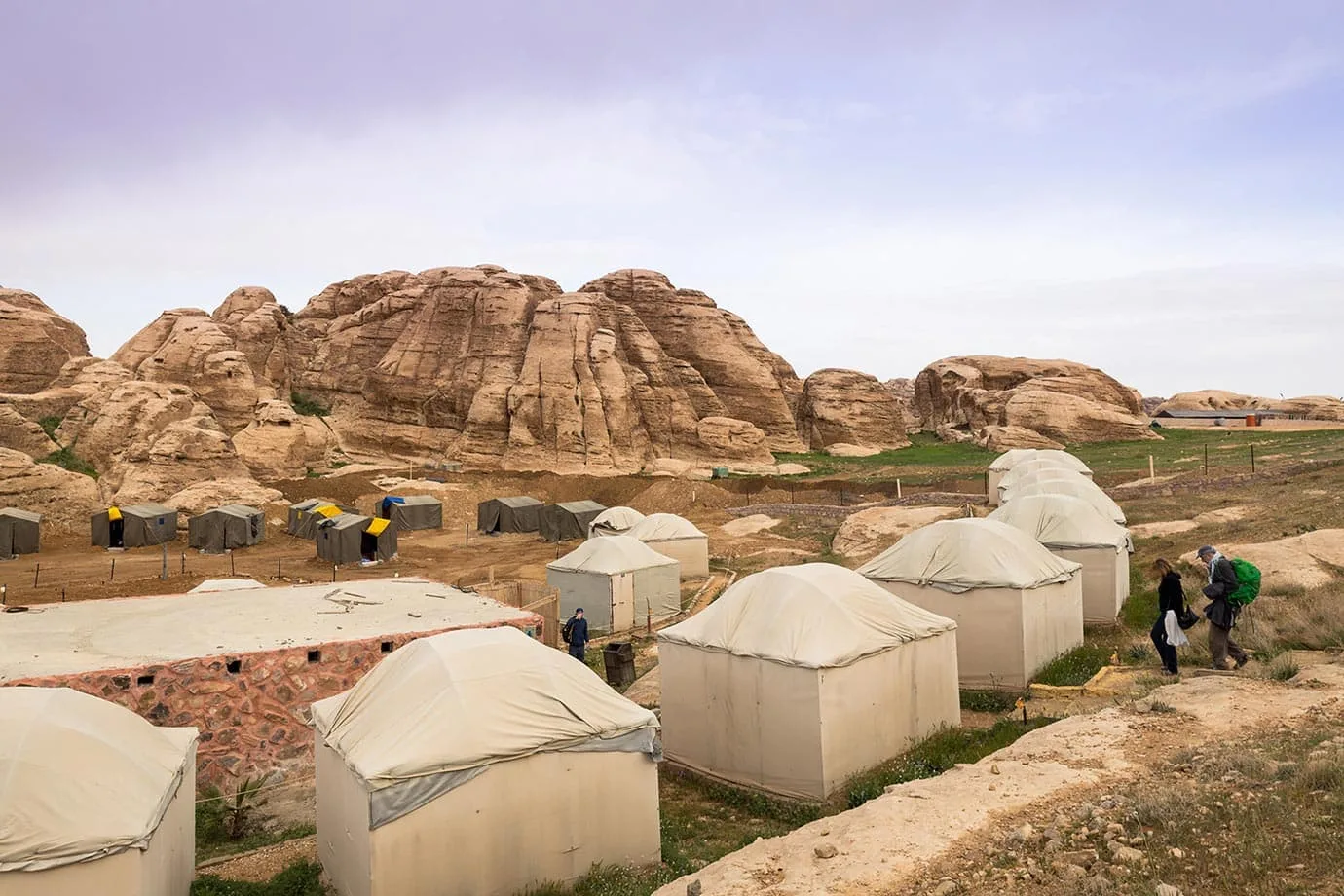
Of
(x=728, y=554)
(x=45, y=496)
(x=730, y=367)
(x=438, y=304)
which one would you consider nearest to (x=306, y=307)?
(x=438, y=304)

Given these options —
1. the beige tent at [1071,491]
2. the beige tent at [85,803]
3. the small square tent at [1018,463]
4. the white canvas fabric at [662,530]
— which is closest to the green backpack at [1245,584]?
the beige tent at [1071,491]

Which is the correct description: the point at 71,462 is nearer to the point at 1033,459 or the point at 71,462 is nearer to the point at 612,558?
the point at 612,558

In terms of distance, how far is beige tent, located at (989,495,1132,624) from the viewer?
18500 millimetres

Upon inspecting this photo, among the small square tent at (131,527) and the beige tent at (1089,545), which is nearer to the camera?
the beige tent at (1089,545)

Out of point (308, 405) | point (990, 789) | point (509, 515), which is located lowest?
point (509, 515)

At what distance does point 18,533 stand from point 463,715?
35581 mm

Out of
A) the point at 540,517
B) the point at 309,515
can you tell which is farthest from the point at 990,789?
the point at 309,515

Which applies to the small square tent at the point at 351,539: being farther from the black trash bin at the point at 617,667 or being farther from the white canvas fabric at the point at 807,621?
the white canvas fabric at the point at 807,621

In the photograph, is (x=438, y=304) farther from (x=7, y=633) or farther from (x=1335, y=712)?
(x=1335, y=712)

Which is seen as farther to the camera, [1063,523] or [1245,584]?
[1063,523]

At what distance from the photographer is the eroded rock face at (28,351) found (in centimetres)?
5409

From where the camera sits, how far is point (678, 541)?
3003cm

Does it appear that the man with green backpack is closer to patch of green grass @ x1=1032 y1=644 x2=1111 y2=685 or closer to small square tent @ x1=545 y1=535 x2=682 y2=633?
patch of green grass @ x1=1032 y1=644 x2=1111 y2=685

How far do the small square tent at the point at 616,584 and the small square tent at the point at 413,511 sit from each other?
2173 cm
